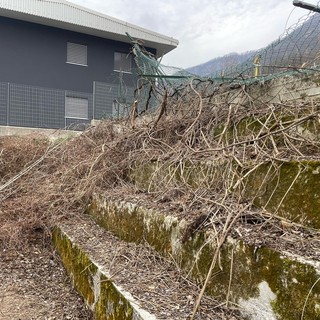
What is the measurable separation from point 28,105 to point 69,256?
11408mm

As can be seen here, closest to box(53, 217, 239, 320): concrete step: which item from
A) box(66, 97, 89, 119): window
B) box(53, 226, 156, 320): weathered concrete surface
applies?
box(53, 226, 156, 320): weathered concrete surface

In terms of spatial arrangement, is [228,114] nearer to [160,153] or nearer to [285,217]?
[160,153]

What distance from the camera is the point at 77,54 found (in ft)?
57.9

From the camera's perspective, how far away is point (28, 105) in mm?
13188

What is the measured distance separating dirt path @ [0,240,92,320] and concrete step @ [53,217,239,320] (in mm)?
134

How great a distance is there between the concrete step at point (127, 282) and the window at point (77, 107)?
1357 centimetres

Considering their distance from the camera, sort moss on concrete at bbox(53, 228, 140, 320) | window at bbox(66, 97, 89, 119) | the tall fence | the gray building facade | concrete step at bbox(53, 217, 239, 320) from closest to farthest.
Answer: concrete step at bbox(53, 217, 239, 320)
moss on concrete at bbox(53, 228, 140, 320)
the tall fence
the gray building facade
window at bbox(66, 97, 89, 119)

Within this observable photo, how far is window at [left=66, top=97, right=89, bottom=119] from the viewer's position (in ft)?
52.5

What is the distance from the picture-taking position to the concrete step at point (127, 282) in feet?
5.59

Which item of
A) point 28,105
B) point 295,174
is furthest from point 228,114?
point 28,105

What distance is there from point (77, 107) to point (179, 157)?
1416 centimetres

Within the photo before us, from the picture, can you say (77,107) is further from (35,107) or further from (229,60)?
(229,60)

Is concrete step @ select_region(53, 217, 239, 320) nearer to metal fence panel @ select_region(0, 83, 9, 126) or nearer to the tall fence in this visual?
the tall fence

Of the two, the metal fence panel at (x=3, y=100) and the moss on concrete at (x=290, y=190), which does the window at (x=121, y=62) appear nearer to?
the metal fence panel at (x=3, y=100)
